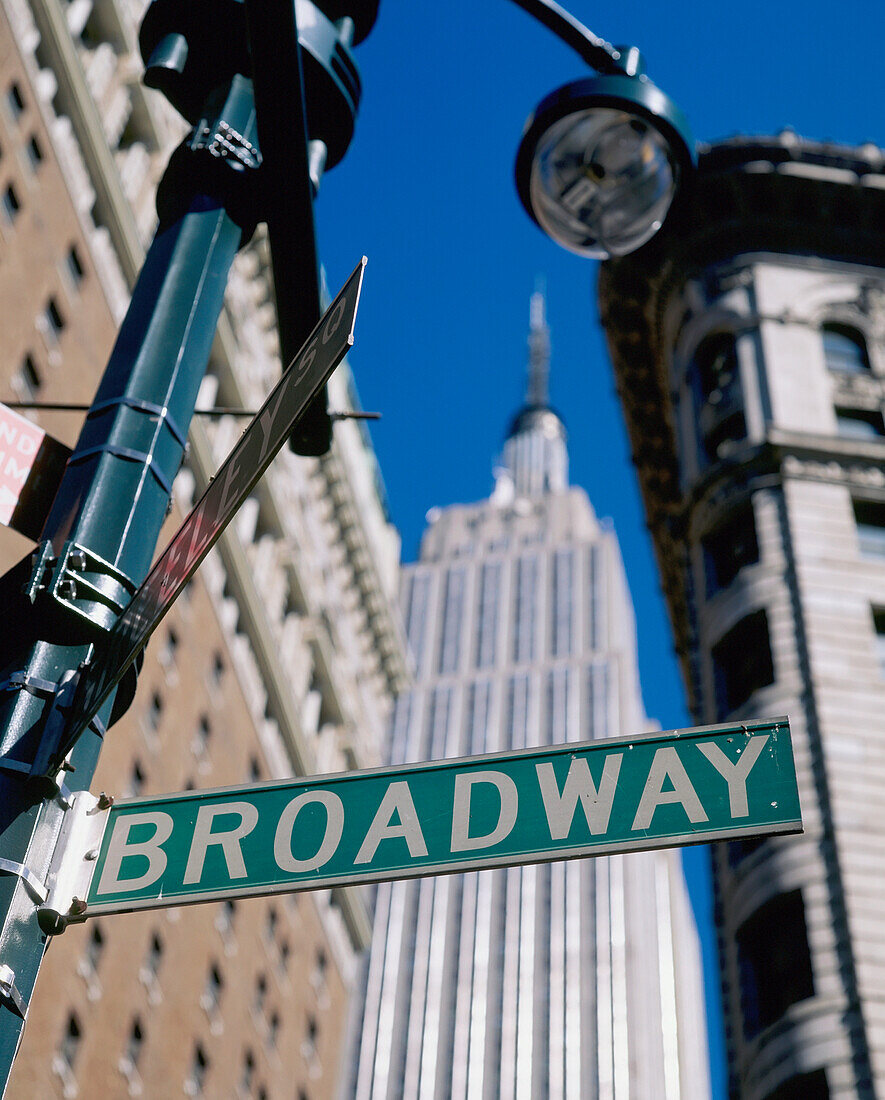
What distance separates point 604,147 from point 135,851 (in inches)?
194

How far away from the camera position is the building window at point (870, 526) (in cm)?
3141

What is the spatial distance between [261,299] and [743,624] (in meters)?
34.8

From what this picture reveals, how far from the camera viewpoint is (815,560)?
30.2m

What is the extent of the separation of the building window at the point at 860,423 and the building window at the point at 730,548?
3712 millimetres

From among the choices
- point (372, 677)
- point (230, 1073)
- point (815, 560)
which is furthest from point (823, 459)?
point (372, 677)

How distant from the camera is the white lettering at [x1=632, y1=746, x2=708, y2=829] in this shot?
4352 mm

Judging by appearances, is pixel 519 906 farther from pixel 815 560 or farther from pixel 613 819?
pixel 613 819

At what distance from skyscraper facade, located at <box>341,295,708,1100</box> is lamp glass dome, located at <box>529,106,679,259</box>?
10757cm

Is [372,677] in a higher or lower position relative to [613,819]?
higher

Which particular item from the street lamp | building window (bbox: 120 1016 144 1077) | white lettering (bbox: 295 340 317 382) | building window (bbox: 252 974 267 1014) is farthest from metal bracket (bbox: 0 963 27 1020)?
building window (bbox: 252 974 267 1014)

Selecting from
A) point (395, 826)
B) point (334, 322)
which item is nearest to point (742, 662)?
point (395, 826)

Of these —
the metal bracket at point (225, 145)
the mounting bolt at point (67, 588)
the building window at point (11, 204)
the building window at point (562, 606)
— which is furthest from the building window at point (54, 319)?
the building window at point (562, 606)

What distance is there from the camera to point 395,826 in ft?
14.7

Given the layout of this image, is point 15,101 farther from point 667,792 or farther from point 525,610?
point 525,610
